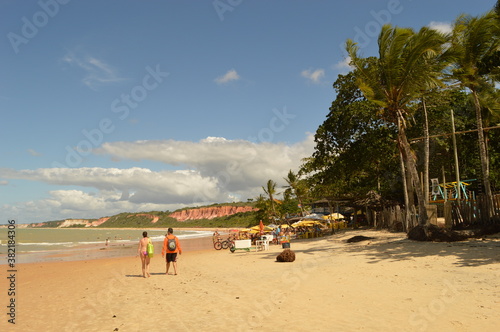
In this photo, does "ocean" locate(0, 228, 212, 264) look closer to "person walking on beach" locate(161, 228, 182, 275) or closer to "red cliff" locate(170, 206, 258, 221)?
"person walking on beach" locate(161, 228, 182, 275)

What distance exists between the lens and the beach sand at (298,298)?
592 centimetres

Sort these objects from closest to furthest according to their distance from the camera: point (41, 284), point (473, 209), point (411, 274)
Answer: point (411, 274) < point (41, 284) < point (473, 209)

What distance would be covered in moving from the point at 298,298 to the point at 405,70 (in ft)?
37.5

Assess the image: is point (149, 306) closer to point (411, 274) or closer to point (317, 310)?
point (317, 310)

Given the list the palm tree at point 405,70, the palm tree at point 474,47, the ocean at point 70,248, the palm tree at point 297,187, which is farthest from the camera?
the palm tree at point 297,187

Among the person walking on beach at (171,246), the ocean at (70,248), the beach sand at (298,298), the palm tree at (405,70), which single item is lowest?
the ocean at (70,248)

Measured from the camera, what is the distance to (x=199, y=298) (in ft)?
27.0

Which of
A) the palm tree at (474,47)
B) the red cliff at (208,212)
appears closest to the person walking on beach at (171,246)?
the palm tree at (474,47)

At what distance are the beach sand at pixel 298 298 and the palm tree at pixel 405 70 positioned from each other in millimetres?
5590

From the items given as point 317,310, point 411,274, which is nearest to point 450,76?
point 411,274

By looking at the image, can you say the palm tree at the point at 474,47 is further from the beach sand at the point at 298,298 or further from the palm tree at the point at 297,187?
the palm tree at the point at 297,187

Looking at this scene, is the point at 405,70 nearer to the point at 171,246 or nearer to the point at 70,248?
the point at 171,246

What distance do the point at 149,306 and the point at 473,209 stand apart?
13609mm

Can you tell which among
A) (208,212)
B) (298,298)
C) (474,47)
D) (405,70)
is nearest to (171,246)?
(298,298)
